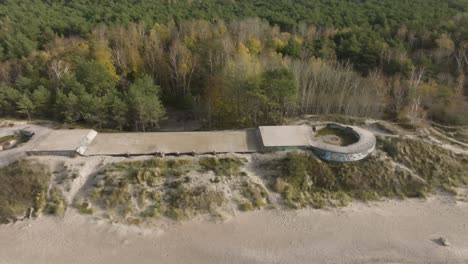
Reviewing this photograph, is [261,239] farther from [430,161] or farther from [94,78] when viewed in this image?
[94,78]

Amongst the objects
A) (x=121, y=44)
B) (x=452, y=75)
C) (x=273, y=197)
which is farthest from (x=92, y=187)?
(x=452, y=75)

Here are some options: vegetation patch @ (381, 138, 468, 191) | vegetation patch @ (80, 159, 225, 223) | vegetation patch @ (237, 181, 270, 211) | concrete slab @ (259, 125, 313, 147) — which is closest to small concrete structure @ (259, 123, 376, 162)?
concrete slab @ (259, 125, 313, 147)

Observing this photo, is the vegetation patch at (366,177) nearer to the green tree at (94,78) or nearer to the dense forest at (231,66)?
the dense forest at (231,66)

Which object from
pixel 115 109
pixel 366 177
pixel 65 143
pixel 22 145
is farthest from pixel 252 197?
pixel 22 145

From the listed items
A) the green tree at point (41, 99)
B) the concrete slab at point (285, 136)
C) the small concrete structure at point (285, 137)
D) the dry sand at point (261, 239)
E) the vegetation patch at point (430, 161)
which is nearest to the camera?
the dry sand at point (261, 239)

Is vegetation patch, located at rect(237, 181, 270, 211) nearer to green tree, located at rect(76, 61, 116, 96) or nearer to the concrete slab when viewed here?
the concrete slab

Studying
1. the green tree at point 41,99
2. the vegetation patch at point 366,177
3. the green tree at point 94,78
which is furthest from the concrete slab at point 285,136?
the green tree at point 41,99

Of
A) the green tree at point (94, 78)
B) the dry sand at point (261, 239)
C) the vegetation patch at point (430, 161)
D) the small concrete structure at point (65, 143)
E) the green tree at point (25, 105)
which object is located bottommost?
the dry sand at point (261, 239)

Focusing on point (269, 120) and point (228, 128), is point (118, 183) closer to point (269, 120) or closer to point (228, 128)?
point (228, 128)
